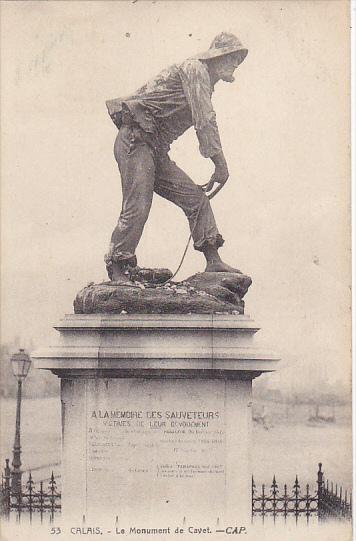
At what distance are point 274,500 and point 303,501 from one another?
35cm

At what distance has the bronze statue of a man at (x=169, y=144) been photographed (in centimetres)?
732

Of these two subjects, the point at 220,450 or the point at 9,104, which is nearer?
the point at 220,450

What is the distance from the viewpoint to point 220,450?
7.01 m

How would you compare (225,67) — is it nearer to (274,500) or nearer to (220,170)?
(220,170)

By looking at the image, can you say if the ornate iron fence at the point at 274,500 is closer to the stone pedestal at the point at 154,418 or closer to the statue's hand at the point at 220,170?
the stone pedestal at the point at 154,418

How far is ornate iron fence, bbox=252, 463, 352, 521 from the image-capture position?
728 cm

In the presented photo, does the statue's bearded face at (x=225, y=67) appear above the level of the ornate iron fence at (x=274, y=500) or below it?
above

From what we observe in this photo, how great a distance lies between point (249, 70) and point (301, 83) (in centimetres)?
43

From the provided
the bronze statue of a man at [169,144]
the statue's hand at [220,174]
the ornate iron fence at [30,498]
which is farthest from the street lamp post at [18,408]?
the statue's hand at [220,174]

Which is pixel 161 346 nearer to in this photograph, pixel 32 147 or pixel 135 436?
pixel 135 436

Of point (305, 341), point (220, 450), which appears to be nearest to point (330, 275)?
point (305, 341)

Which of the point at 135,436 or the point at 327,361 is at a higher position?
the point at 327,361

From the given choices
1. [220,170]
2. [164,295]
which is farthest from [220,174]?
[164,295]

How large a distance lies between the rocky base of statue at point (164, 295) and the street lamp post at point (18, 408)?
69 centimetres
